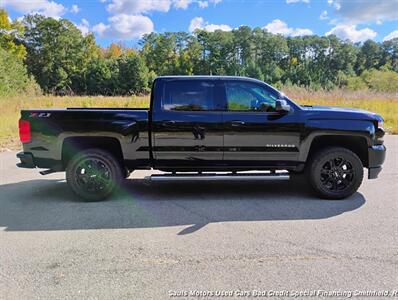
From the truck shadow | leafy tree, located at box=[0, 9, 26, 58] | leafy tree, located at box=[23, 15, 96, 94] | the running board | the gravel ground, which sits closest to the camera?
the gravel ground

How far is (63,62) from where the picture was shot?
79750 millimetres

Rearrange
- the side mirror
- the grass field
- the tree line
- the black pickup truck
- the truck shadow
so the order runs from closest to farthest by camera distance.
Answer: the truck shadow
the side mirror
the black pickup truck
the grass field
the tree line

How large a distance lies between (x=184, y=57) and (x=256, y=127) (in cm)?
9395

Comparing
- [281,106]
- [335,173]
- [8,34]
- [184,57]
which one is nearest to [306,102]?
[335,173]

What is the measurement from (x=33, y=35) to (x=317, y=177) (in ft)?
293

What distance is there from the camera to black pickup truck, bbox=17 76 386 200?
5328mm

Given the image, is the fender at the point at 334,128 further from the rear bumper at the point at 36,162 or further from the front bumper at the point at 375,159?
the rear bumper at the point at 36,162

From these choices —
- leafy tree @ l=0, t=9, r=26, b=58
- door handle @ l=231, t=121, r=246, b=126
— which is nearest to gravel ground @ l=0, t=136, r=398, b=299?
door handle @ l=231, t=121, r=246, b=126

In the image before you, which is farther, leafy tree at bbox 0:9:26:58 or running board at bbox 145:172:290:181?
leafy tree at bbox 0:9:26:58

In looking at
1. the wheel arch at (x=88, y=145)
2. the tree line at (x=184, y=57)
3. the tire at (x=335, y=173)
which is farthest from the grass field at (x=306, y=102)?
the tree line at (x=184, y=57)

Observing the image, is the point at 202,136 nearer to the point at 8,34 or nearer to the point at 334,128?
the point at 334,128

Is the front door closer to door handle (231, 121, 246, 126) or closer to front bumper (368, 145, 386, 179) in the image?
door handle (231, 121, 246, 126)

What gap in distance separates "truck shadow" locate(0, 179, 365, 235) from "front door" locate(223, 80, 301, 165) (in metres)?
0.70

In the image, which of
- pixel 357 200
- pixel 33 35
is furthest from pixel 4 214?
pixel 33 35
